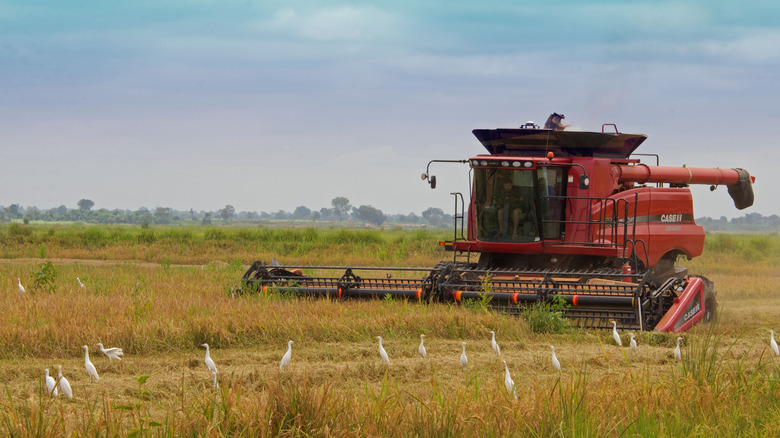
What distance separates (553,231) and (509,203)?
844 mm

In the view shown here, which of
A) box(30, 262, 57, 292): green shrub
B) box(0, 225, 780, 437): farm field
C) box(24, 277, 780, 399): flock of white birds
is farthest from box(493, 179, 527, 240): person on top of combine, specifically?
box(30, 262, 57, 292): green shrub

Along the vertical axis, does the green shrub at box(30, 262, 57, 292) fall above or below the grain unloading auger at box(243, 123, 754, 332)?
below

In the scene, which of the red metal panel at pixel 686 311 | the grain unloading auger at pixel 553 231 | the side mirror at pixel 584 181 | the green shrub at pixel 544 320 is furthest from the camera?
the side mirror at pixel 584 181

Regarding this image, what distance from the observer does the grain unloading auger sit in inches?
444

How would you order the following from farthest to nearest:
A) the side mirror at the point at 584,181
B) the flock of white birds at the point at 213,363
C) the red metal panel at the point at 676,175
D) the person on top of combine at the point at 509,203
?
the red metal panel at the point at 676,175 < the person on top of combine at the point at 509,203 < the side mirror at the point at 584,181 < the flock of white birds at the point at 213,363

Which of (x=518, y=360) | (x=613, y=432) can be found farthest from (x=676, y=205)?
(x=613, y=432)

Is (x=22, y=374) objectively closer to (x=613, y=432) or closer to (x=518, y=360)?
(x=518, y=360)

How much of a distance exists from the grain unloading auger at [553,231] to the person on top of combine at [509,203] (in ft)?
0.05

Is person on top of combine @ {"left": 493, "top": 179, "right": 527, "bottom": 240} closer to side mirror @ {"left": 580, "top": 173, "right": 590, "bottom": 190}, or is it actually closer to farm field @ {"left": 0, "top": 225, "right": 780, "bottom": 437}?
side mirror @ {"left": 580, "top": 173, "right": 590, "bottom": 190}

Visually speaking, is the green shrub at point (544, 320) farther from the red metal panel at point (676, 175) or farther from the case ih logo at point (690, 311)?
the red metal panel at point (676, 175)

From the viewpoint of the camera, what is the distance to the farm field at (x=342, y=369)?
498cm

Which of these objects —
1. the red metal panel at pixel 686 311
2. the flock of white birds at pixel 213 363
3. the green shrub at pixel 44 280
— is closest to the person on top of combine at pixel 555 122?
the red metal panel at pixel 686 311

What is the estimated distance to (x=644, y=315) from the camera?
10.0m

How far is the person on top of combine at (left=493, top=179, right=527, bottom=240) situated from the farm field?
2.40 metres
